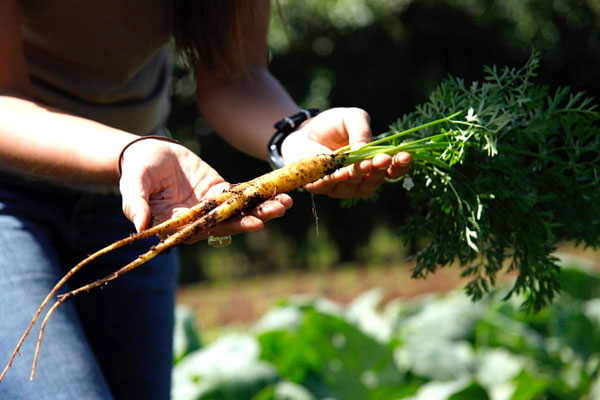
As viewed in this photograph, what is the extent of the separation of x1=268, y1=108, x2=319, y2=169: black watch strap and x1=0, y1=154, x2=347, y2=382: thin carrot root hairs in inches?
5.0

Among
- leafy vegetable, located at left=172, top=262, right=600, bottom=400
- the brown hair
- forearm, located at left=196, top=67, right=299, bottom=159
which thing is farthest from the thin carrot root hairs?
leafy vegetable, located at left=172, top=262, right=600, bottom=400

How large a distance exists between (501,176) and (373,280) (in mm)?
4826

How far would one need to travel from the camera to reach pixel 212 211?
1722 mm

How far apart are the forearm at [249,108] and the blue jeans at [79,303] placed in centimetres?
43

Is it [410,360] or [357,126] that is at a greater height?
[357,126]

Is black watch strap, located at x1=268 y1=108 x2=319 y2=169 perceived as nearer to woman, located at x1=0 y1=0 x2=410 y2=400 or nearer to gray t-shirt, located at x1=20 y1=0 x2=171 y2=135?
woman, located at x1=0 y1=0 x2=410 y2=400

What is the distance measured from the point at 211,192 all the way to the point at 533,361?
9.04ft

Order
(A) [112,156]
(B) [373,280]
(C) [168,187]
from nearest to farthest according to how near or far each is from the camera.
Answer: (A) [112,156]
(C) [168,187]
(B) [373,280]

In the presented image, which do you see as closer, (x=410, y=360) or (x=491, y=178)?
(x=491, y=178)

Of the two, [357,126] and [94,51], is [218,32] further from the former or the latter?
[357,126]

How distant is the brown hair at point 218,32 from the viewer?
2.02 m

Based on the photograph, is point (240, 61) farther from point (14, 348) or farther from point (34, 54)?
point (14, 348)

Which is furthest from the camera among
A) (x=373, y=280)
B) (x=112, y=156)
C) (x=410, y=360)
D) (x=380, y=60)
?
(x=380, y=60)

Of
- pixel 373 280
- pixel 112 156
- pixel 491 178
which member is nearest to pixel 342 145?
pixel 491 178
